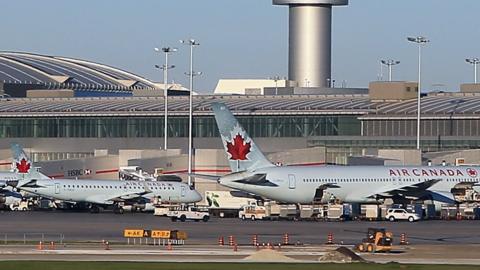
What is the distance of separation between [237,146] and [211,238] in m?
25.4

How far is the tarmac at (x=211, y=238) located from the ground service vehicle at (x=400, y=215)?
1.60 metres

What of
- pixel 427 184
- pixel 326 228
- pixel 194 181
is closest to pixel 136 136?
pixel 194 181

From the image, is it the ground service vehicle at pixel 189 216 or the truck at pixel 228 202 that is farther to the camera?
the truck at pixel 228 202

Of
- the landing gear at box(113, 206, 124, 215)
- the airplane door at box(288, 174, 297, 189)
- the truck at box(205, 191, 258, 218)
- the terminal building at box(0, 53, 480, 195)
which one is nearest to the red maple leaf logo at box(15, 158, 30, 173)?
the landing gear at box(113, 206, 124, 215)

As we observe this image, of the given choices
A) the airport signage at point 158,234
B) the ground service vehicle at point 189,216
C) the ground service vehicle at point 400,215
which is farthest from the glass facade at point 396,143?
the airport signage at point 158,234

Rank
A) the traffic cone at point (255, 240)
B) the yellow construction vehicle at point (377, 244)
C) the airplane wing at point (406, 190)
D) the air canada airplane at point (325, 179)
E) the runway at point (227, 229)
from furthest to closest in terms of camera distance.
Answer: the airplane wing at point (406, 190) → the air canada airplane at point (325, 179) → the runway at point (227, 229) → the traffic cone at point (255, 240) → the yellow construction vehicle at point (377, 244)

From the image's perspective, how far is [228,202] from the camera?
114 metres

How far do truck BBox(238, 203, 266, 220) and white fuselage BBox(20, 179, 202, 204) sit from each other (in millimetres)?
12541

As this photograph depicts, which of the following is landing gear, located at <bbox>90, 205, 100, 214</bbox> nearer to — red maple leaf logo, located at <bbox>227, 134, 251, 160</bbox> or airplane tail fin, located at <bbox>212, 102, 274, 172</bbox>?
airplane tail fin, located at <bbox>212, 102, 274, 172</bbox>

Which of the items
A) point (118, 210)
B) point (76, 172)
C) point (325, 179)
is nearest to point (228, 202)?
point (118, 210)

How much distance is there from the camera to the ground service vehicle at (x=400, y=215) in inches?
4018

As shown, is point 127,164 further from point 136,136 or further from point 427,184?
point 427,184

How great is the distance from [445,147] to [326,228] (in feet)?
163

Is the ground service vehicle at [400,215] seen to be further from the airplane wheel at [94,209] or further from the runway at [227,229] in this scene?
the airplane wheel at [94,209]
